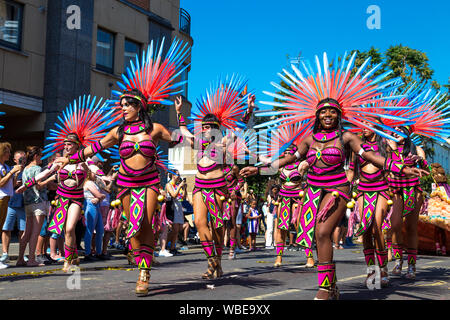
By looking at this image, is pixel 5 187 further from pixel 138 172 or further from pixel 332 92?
pixel 332 92

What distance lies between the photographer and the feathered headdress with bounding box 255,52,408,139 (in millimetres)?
5438

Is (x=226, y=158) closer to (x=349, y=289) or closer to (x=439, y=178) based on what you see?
(x=349, y=289)

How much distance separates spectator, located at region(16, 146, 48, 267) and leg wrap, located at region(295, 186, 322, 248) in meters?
5.30

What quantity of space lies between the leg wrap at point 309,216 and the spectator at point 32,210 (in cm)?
530

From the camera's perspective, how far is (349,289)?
6.20 m

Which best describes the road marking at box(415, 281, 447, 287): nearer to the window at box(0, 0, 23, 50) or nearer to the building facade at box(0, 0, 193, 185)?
the building facade at box(0, 0, 193, 185)

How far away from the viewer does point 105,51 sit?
17.7 m

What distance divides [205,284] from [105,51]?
13.0 meters

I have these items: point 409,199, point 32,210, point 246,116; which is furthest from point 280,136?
point 32,210

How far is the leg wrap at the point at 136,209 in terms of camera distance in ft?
18.5

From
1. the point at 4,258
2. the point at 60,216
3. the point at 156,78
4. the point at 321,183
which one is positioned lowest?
the point at 4,258

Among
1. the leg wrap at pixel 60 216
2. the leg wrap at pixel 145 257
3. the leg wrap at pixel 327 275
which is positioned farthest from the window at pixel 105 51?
the leg wrap at pixel 327 275

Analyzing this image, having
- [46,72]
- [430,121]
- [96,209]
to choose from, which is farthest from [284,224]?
[46,72]

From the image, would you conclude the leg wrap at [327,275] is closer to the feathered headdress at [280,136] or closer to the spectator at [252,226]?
the feathered headdress at [280,136]
